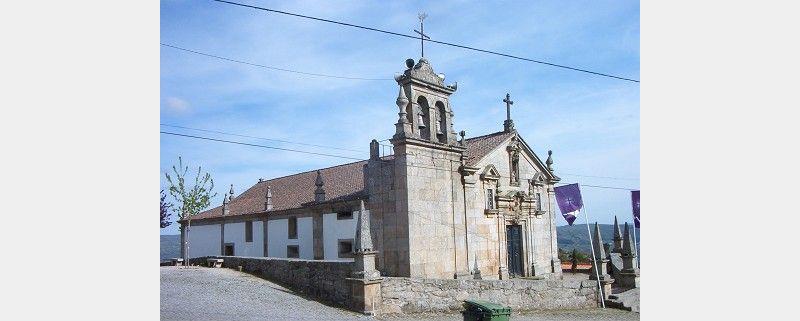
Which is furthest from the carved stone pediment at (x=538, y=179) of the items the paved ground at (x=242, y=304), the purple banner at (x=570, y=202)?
the paved ground at (x=242, y=304)

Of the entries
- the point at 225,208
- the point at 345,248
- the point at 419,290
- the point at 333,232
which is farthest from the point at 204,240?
the point at 419,290

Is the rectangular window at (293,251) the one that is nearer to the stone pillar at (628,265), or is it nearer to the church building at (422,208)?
the church building at (422,208)

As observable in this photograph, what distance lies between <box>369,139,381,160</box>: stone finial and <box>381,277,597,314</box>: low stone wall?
254 centimetres

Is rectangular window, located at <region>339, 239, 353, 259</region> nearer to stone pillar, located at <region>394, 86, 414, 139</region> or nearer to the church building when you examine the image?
the church building

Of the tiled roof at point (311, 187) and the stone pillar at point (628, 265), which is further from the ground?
the tiled roof at point (311, 187)

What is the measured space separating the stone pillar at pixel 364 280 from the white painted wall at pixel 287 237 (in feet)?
11.6

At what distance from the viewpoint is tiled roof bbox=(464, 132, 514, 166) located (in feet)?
39.6

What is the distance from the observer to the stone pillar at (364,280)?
8570 mm
